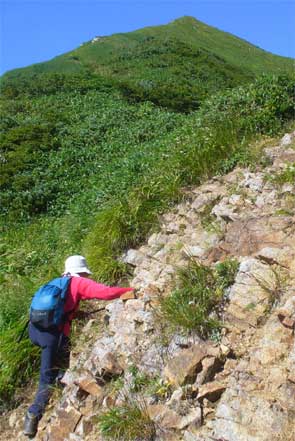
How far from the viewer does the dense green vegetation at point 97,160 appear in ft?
24.8

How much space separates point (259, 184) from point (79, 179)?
7.89 m

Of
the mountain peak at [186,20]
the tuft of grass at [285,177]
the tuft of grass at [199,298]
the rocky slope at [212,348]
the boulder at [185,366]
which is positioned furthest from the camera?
the mountain peak at [186,20]

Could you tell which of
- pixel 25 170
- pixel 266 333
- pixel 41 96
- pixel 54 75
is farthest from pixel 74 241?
pixel 54 75

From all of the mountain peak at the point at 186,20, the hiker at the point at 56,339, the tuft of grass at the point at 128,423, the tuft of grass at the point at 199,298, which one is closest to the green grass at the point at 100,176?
the hiker at the point at 56,339

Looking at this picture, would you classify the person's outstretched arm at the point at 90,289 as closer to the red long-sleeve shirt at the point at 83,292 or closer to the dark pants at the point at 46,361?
the red long-sleeve shirt at the point at 83,292

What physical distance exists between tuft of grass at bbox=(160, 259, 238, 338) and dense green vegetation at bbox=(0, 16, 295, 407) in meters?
1.64

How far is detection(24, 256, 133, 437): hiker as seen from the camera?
5.52m

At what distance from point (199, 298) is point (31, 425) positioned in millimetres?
2317

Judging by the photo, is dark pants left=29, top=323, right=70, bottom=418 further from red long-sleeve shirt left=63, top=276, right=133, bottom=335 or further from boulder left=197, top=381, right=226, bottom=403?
boulder left=197, top=381, right=226, bottom=403

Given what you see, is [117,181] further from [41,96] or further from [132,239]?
[41,96]

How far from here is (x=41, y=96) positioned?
73.8 feet

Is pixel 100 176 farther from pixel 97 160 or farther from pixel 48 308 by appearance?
pixel 48 308

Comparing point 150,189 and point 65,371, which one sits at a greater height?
point 150,189

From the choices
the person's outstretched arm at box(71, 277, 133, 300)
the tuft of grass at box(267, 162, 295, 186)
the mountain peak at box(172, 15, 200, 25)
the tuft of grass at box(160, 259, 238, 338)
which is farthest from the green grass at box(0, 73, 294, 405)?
the mountain peak at box(172, 15, 200, 25)
